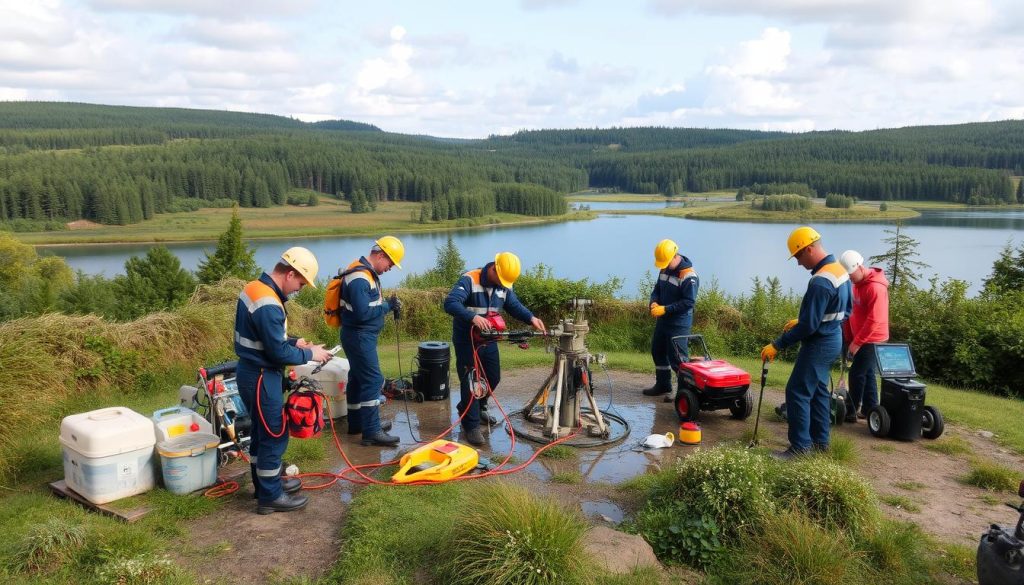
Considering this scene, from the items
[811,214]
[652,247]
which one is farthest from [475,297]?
[811,214]

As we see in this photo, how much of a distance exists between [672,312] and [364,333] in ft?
12.3

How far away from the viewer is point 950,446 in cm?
643

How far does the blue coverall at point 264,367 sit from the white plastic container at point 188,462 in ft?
1.52

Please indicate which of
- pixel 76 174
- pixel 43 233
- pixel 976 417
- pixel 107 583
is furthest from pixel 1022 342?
pixel 76 174

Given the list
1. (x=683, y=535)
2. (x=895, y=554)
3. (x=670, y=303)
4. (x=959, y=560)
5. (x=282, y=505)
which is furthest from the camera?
(x=670, y=303)

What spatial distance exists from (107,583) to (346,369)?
362 centimetres

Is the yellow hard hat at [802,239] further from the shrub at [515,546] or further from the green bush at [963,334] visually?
the green bush at [963,334]

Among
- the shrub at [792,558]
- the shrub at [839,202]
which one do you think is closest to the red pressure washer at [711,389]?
the shrub at [792,558]

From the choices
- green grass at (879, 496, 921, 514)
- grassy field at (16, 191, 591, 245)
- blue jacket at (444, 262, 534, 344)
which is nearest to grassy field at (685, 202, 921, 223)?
grassy field at (16, 191, 591, 245)

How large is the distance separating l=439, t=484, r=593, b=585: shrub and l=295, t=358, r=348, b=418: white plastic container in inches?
138

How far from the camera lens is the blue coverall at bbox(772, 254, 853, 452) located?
18.6 ft

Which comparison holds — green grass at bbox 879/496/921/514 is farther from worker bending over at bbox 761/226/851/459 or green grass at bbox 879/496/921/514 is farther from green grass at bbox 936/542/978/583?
worker bending over at bbox 761/226/851/459

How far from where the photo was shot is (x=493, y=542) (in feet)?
12.4

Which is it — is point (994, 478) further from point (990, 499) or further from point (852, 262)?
point (852, 262)
